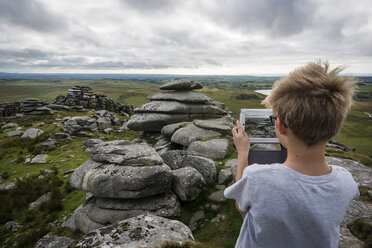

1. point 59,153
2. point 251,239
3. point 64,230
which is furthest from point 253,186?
point 59,153

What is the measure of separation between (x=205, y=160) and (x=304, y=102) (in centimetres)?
932

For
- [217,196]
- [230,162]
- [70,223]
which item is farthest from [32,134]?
[217,196]

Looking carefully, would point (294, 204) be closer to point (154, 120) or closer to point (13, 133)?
point (154, 120)

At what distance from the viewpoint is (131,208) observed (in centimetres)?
875

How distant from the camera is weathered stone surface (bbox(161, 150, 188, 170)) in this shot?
39.3 ft

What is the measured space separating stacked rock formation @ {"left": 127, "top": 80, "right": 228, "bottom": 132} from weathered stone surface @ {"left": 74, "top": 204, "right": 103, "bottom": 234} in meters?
11.9

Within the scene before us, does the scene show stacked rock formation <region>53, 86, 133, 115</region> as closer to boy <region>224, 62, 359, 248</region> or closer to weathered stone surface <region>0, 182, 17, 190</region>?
weathered stone surface <region>0, 182, 17, 190</region>

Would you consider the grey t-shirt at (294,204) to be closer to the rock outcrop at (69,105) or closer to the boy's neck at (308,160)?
the boy's neck at (308,160)

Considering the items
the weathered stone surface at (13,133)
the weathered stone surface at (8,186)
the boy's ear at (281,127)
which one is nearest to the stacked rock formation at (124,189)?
the boy's ear at (281,127)

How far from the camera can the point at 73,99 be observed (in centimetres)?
5931

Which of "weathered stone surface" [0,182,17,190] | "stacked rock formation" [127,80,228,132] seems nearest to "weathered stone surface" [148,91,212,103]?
"stacked rock formation" [127,80,228,132]

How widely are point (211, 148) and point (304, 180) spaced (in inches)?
442

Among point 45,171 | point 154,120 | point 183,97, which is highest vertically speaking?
point 183,97

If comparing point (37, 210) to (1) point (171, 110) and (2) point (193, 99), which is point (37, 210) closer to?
(1) point (171, 110)
